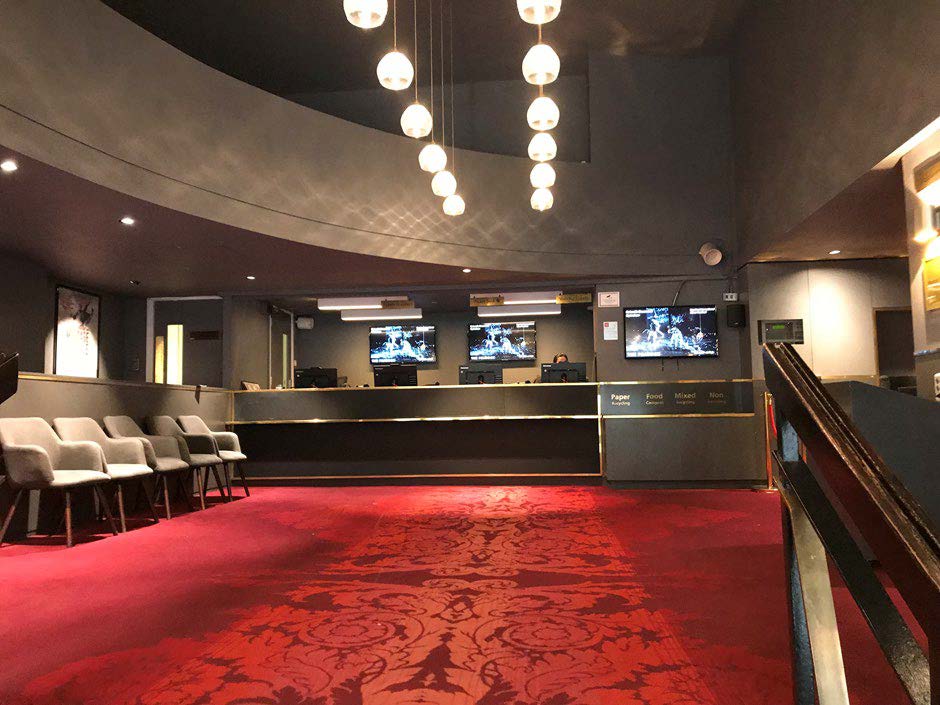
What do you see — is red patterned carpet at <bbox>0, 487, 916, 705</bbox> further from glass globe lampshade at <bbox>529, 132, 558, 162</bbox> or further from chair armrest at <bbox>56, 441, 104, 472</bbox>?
glass globe lampshade at <bbox>529, 132, 558, 162</bbox>

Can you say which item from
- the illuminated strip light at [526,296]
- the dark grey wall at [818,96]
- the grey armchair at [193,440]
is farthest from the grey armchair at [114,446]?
the dark grey wall at [818,96]

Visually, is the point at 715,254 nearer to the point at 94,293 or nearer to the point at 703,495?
the point at 703,495

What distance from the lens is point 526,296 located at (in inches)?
414

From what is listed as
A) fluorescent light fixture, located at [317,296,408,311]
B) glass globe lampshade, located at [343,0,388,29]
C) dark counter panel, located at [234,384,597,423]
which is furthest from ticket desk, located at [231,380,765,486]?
glass globe lampshade, located at [343,0,388,29]

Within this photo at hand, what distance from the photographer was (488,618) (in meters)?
3.21

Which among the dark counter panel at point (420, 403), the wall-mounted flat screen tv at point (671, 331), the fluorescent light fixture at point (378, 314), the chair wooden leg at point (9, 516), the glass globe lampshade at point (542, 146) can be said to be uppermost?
the glass globe lampshade at point (542, 146)

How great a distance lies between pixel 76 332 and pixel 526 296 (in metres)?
6.38

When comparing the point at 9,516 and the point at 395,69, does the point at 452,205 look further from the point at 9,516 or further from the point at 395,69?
the point at 9,516

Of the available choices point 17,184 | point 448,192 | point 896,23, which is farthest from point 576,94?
point 17,184

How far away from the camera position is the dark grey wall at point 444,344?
12422 millimetres

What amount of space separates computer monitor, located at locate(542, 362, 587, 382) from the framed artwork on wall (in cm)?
611

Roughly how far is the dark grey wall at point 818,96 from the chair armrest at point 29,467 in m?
6.26

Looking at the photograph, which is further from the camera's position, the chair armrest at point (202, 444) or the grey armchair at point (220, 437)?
the grey armchair at point (220, 437)

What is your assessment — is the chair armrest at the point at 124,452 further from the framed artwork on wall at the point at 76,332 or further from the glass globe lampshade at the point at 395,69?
the framed artwork on wall at the point at 76,332
